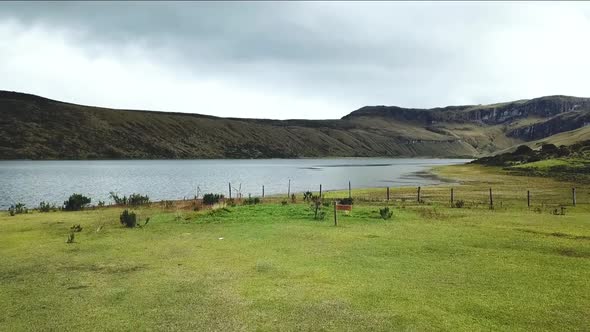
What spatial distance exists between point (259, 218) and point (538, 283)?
712 inches

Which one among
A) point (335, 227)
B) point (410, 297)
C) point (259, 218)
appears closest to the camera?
point (410, 297)

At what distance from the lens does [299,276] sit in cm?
1577

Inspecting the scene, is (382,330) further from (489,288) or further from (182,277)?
(182,277)

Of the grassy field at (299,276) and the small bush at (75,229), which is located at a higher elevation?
the small bush at (75,229)

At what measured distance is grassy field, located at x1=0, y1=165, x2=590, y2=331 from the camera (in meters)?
11.8

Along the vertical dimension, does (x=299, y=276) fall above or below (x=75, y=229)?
below

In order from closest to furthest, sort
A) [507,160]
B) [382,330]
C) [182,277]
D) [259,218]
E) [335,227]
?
[382,330] < [182,277] < [335,227] < [259,218] < [507,160]

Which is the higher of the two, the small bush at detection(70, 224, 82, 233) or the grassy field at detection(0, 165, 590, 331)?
the small bush at detection(70, 224, 82, 233)

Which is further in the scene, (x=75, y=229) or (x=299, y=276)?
(x=75, y=229)

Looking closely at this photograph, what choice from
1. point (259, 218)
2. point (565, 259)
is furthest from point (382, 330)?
point (259, 218)

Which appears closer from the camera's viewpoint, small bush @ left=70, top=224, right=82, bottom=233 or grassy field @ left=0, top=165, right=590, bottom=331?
grassy field @ left=0, top=165, right=590, bottom=331

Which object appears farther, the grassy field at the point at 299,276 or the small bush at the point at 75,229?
the small bush at the point at 75,229

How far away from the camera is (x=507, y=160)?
12369 centimetres

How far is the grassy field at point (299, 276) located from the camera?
11805 mm
